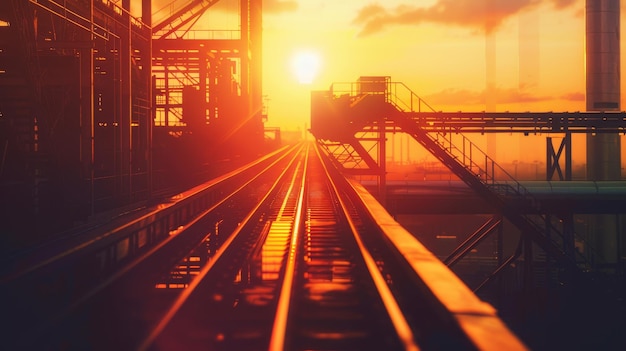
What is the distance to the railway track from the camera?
17.5 feet

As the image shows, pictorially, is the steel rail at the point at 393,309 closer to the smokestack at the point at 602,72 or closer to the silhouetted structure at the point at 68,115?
the silhouetted structure at the point at 68,115

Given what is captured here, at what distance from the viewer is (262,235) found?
485 inches

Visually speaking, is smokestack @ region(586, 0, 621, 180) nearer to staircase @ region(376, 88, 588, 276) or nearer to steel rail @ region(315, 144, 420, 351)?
staircase @ region(376, 88, 588, 276)

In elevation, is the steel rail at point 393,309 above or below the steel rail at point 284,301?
above

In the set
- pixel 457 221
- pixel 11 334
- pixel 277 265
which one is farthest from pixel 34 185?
pixel 457 221

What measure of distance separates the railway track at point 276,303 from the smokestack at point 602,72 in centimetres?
3787

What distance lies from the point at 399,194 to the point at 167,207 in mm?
20971

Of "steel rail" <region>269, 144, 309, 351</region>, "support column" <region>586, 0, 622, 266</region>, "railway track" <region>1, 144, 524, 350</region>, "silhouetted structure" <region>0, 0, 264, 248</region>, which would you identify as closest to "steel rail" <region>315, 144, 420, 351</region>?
"railway track" <region>1, 144, 524, 350</region>

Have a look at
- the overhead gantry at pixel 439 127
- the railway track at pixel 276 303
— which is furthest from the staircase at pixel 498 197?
the railway track at pixel 276 303

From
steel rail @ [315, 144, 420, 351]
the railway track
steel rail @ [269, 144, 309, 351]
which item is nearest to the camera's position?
steel rail @ [315, 144, 420, 351]

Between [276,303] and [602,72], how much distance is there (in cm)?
4438

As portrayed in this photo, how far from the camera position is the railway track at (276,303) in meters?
5.35

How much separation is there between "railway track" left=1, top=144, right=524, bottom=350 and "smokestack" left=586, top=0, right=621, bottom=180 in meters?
37.9

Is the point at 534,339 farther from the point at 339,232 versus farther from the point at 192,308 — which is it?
the point at 192,308
